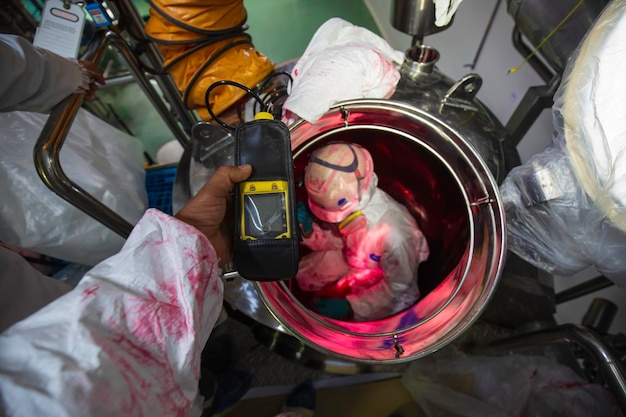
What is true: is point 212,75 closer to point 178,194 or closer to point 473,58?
Result: point 178,194

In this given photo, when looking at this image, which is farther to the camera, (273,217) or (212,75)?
(212,75)

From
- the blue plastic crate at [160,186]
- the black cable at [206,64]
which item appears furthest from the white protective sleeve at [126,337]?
the blue plastic crate at [160,186]

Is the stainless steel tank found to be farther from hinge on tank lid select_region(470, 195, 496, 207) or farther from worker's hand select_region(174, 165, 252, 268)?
worker's hand select_region(174, 165, 252, 268)

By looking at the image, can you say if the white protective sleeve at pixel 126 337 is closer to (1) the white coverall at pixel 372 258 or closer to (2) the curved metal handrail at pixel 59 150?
(2) the curved metal handrail at pixel 59 150

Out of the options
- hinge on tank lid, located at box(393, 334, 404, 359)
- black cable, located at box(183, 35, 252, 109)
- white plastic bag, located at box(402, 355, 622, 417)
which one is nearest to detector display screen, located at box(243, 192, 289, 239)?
hinge on tank lid, located at box(393, 334, 404, 359)

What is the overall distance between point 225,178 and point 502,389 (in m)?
0.87

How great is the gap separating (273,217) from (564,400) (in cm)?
79

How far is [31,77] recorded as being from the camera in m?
0.59

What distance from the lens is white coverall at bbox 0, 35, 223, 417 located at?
0.28m

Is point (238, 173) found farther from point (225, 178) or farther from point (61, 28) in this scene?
point (61, 28)

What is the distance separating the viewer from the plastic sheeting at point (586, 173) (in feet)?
1.41

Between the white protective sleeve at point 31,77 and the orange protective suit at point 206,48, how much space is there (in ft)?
0.98

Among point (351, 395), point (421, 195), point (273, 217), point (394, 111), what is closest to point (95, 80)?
point (273, 217)

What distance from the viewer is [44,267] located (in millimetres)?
999
